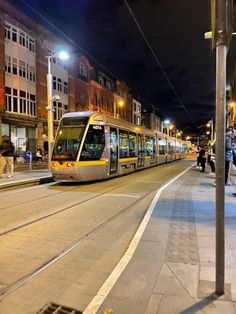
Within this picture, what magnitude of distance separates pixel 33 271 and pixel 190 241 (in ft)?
8.83

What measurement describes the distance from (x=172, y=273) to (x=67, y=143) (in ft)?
33.5

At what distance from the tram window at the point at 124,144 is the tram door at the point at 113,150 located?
0.83m

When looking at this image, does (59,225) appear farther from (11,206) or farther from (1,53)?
(1,53)

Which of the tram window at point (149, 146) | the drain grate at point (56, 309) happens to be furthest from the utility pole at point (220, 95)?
the tram window at point (149, 146)

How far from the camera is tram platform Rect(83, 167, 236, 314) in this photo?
11.3 feet

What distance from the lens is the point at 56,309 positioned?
3496 millimetres

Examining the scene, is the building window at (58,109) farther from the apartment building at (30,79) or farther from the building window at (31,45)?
the building window at (31,45)

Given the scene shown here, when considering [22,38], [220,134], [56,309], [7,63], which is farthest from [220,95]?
[22,38]

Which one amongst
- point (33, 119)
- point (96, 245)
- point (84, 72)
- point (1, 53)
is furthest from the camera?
point (84, 72)

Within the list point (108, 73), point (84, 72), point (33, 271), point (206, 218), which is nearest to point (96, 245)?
point (33, 271)

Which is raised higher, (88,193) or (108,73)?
(108,73)

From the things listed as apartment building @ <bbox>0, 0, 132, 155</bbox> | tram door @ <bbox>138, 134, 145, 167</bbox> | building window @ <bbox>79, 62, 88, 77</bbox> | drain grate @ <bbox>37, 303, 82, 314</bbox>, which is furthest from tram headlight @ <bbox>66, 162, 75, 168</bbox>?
building window @ <bbox>79, 62, 88, 77</bbox>

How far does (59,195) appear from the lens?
11.2 m

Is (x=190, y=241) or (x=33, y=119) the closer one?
(x=190, y=241)
